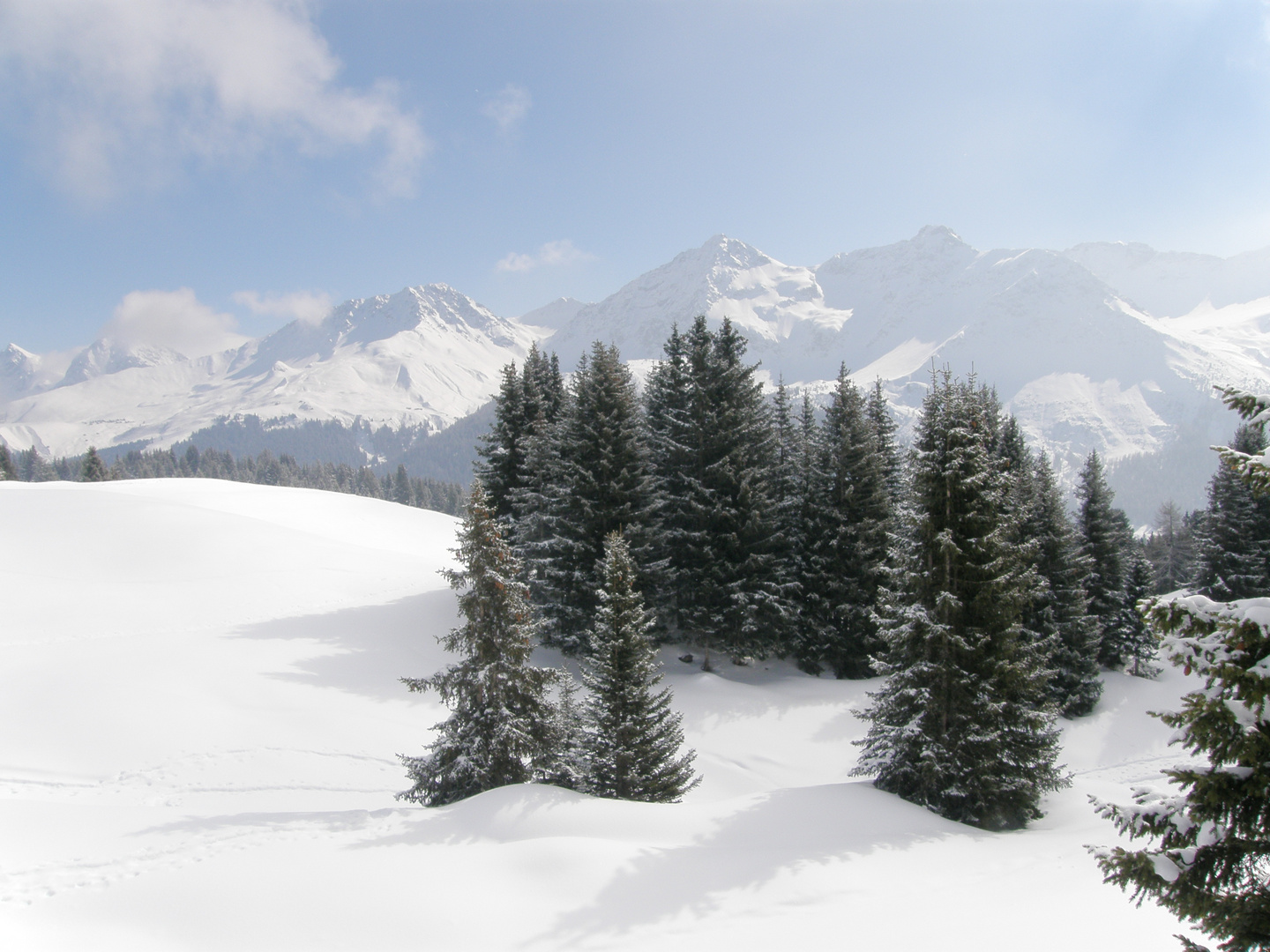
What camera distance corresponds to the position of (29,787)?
12.6m

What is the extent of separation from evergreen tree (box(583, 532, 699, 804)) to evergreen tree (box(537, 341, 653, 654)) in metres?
8.09

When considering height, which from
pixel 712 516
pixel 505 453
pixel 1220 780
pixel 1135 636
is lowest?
pixel 1135 636

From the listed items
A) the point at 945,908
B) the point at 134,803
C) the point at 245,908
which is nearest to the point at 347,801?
the point at 134,803

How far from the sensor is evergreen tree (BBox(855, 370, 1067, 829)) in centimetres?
1329

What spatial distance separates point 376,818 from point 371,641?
41.5 ft

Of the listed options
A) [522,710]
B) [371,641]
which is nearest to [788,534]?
[522,710]

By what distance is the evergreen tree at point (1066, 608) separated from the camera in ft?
85.6

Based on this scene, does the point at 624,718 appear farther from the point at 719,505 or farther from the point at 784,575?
the point at 784,575

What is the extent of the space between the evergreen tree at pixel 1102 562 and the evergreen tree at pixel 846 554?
45.0ft

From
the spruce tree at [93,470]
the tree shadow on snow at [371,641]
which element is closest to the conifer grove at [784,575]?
the tree shadow on snow at [371,641]

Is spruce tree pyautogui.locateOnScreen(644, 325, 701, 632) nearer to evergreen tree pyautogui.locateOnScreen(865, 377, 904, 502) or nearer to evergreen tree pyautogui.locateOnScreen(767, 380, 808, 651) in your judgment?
evergreen tree pyautogui.locateOnScreen(767, 380, 808, 651)

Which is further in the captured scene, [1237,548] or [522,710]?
[1237,548]

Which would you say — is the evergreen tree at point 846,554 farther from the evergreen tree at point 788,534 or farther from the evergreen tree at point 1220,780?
the evergreen tree at point 1220,780

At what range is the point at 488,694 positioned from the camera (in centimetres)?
1313
